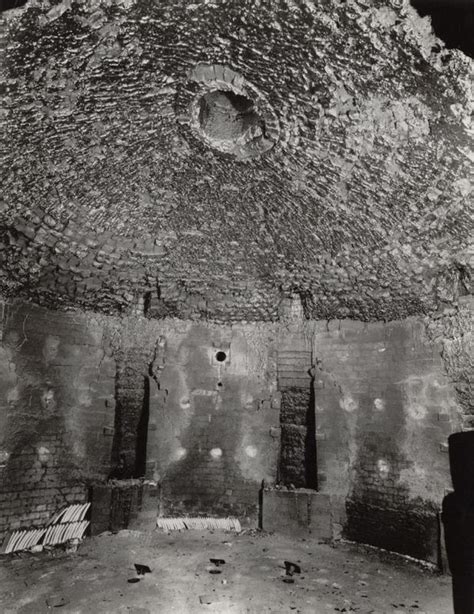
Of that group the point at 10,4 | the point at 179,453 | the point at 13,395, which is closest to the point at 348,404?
the point at 179,453

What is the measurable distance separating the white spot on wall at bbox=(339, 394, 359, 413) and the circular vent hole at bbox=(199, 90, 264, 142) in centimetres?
375

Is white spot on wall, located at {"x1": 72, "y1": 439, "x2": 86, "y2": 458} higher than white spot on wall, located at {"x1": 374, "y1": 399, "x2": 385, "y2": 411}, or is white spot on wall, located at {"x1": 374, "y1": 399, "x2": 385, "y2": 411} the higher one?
white spot on wall, located at {"x1": 374, "y1": 399, "x2": 385, "y2": 411}

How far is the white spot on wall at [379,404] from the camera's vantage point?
18.3 ft

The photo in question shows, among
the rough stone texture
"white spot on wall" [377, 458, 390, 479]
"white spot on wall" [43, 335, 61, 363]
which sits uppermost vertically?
"white spot on wall" [43, 335, 61, 363]

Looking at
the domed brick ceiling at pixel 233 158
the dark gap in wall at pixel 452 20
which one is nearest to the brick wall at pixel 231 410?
the domed brick ceiling at pixel 233 158

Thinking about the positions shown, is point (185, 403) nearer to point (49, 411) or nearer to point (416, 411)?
point (49, 411)

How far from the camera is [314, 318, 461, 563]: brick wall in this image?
4984 mm

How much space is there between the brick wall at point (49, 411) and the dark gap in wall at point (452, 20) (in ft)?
16.8

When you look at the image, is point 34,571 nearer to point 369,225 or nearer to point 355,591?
point 355,591

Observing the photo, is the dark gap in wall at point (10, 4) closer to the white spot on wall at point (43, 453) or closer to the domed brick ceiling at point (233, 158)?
the domed brick ceiling at point (233, 158)

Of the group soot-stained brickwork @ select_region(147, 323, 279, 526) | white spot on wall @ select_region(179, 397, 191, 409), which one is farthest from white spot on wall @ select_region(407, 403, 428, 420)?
white spot on wall @ select_region(179, 397, 191, 409)

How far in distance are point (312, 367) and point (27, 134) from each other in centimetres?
459

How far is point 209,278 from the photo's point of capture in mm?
A: 6156

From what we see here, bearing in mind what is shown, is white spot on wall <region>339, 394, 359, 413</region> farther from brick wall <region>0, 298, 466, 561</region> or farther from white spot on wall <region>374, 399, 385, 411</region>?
white spot on wall <region>374, 399, 385, 411</region>
